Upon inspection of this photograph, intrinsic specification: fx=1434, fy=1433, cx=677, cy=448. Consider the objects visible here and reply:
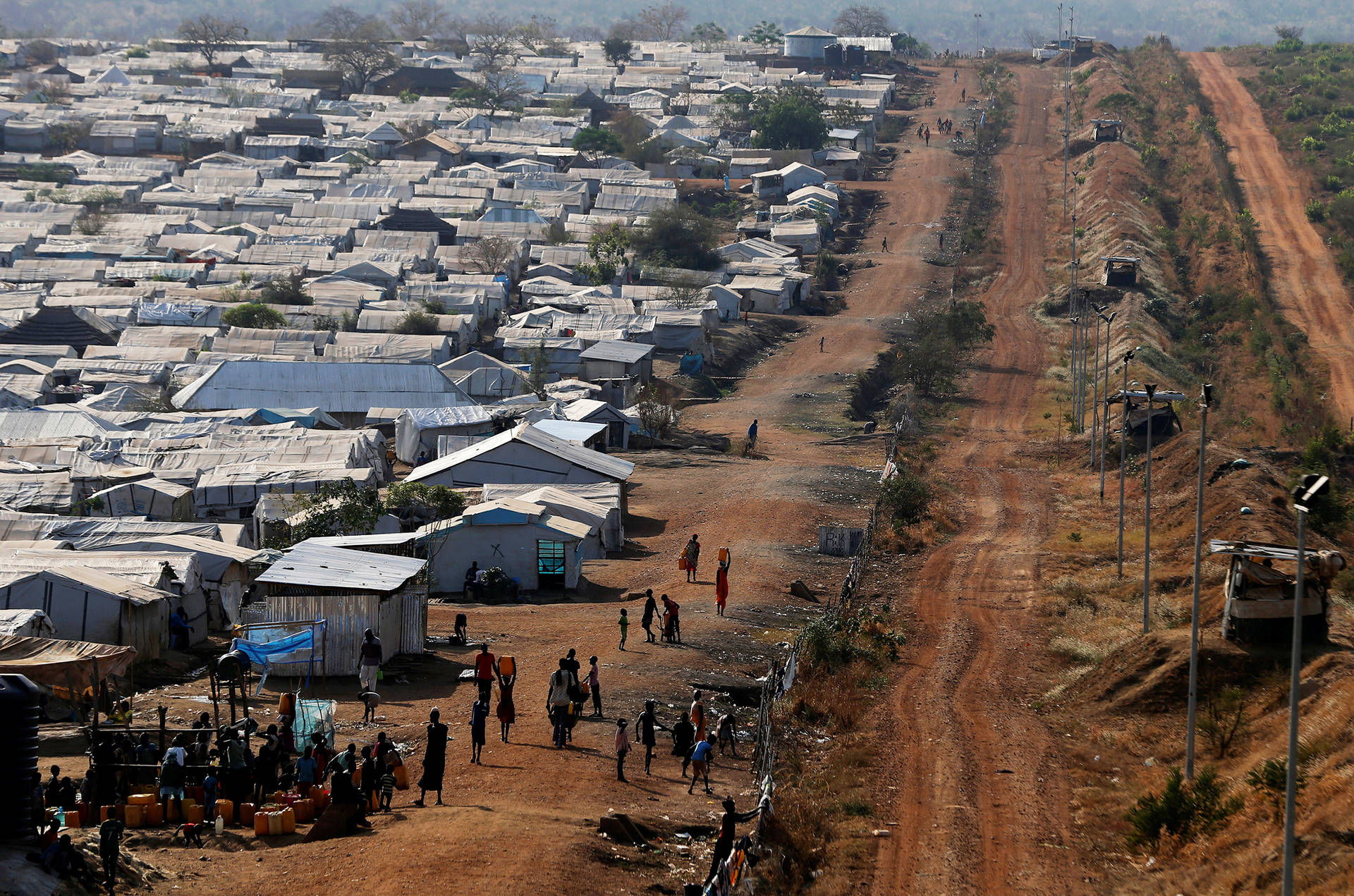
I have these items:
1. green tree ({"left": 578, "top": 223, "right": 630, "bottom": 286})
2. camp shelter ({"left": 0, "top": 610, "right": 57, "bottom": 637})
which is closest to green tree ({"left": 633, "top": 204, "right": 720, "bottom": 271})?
green tree ({"left": 578, "top": 223, "right": 630, "bottom": 286})

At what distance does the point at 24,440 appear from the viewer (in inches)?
1335

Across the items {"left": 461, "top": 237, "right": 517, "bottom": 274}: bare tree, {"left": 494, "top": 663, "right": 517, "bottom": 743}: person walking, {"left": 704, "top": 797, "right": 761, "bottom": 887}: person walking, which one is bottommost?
{"left": 494, "top": 663, "right": 517, "bottom": 743}: person walking

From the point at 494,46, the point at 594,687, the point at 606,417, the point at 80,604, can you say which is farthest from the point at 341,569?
the point at 494,46

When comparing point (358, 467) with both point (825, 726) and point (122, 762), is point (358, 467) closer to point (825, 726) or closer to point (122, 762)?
point (825, 726)

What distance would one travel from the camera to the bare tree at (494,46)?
124188 mm

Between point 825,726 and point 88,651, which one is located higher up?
point 88,651

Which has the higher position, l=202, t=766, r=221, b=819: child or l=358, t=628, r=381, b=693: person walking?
l=202, t=766, r=221, b=819: child

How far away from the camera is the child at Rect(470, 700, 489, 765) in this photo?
1580cm

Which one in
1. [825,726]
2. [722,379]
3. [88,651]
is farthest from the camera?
[722,379]

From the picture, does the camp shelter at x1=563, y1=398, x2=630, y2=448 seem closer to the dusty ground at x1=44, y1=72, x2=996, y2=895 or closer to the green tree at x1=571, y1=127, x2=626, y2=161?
the dusty ground at x1=44, y1=72, x2=996, y2=895

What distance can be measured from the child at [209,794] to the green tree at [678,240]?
48.9 meters

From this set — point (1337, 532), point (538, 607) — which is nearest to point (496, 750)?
point (538, 607)

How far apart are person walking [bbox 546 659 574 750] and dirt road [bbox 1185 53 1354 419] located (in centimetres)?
3293

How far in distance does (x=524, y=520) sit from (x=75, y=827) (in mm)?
13396
